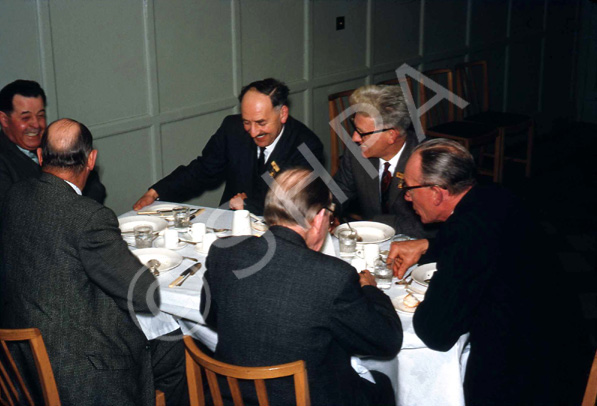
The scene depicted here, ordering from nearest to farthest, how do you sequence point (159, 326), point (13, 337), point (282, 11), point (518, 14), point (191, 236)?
point (13, 337) < point (159, 326) < point (191, 236) < point (282, 11) < point (518, 14)

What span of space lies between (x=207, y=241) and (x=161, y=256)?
0.20 metres

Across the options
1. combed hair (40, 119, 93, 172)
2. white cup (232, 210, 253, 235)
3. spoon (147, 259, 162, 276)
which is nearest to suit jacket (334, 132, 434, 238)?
white cup (232, 210, 253, 235)

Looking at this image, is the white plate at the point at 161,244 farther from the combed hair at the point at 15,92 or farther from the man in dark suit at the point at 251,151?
the combed hair at the point at 15,92

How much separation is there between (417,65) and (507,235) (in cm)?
435

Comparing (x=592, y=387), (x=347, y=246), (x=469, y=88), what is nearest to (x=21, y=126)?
(x=347, y=246)

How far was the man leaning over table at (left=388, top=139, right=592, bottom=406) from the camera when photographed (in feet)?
6.82

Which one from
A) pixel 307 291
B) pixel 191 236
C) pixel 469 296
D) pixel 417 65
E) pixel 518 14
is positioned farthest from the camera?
pixel 518 14

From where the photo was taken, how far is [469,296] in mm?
2076

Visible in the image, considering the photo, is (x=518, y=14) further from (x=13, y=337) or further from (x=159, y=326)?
(x=13, y=337)

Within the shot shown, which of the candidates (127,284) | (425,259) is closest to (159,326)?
(127,284)

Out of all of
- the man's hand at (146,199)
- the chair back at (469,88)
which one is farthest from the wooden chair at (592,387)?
the chair back at (469,88)

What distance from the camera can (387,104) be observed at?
331 centimetres

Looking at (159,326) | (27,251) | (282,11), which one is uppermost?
(282,11)

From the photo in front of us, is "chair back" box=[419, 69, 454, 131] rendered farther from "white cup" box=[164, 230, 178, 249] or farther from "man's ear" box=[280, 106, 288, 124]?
"white cup" box=[164, 230, 178, 249]
